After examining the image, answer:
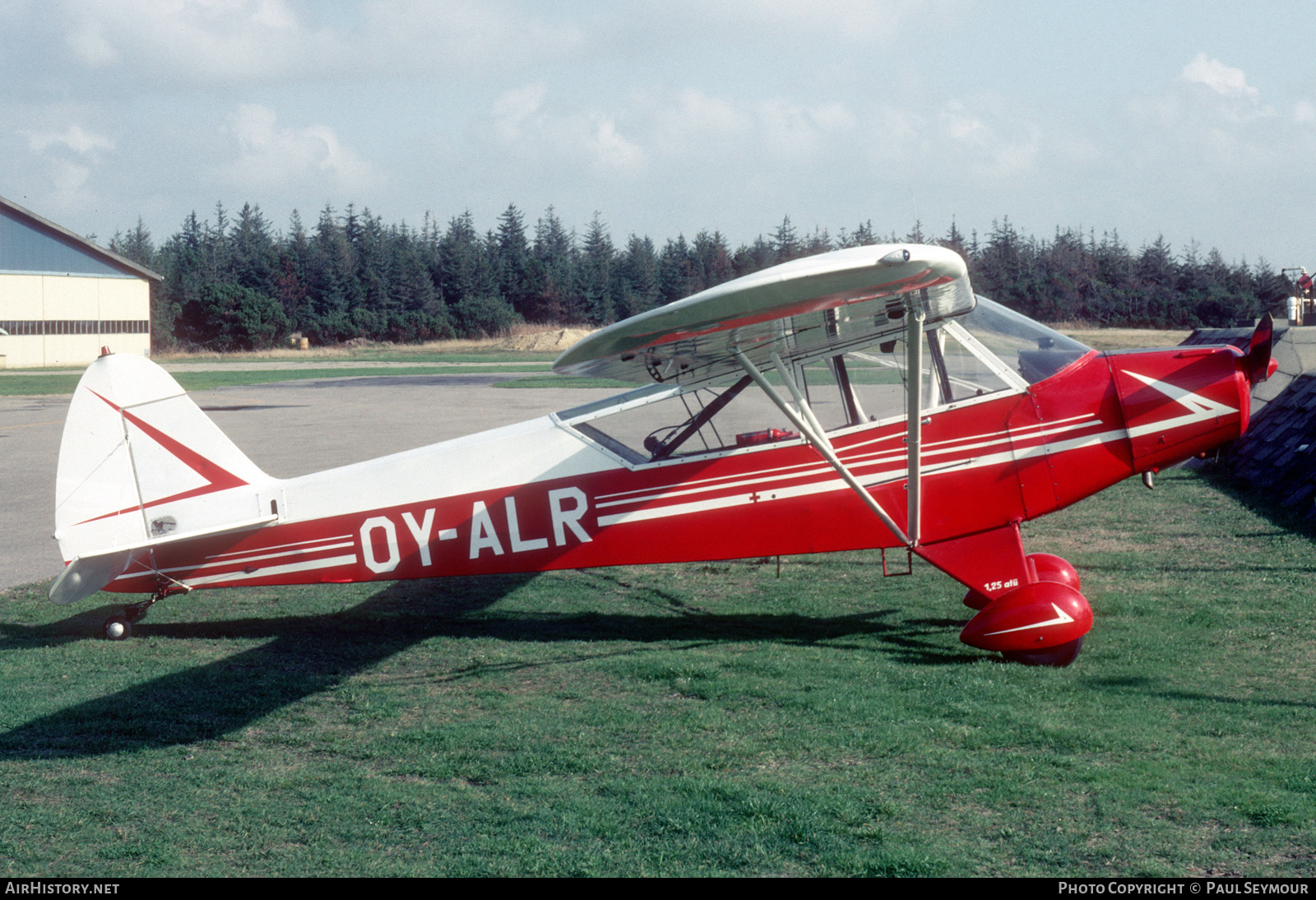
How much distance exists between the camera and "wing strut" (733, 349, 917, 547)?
6617 millimetres

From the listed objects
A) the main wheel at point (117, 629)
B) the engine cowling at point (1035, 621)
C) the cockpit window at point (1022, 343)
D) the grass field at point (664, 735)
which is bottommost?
the grass field at point (664, 735)

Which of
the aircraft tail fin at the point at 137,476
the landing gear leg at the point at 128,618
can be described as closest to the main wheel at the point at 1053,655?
the aircraft tail fin at the point at 137,476

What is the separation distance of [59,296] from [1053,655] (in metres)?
63.8

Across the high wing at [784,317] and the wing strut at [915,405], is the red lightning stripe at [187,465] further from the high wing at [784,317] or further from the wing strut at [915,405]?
the wing strut at [915,405]

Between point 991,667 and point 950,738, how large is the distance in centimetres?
135

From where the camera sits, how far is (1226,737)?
5406 millimetres

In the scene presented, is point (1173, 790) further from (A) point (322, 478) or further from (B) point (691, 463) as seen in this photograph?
(A) point (322, 478)

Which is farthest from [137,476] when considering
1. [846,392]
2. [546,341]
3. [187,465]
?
[546,341]

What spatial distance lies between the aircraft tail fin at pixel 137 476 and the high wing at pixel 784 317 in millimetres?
2900

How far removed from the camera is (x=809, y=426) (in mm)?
6891

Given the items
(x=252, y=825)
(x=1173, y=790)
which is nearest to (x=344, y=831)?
(x=252, y=825)

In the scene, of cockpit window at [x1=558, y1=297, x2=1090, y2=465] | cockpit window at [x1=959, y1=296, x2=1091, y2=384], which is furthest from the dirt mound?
cockpit window at [x1=959, y1=296, x2=1091, y2=384]

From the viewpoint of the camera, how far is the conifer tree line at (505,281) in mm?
69688

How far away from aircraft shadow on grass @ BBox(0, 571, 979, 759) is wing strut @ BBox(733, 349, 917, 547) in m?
1.04
